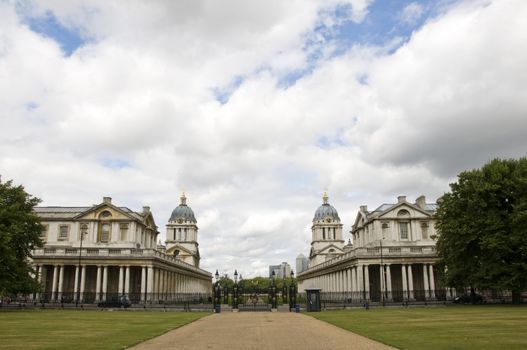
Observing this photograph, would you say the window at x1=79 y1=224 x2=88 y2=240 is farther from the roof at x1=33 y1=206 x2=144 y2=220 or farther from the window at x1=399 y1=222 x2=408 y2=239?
the window at x1=399 y1=222 x2=408 y2=239

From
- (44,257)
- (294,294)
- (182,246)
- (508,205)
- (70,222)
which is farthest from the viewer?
(182,246)

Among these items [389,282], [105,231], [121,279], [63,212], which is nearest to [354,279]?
[389,282]

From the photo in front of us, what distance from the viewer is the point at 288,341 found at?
2103 cm

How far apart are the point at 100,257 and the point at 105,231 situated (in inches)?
319

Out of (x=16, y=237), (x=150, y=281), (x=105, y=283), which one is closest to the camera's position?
(x=16, y=237)

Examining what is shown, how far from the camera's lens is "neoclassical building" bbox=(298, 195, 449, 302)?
70625 mm

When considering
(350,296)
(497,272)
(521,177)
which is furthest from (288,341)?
(350,296)

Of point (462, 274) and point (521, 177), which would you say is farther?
point (462, 274)

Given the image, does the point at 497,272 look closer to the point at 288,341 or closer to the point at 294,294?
the point at 294,294

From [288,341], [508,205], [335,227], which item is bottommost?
[288,341]

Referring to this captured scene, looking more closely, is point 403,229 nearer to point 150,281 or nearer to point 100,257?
point 150,281

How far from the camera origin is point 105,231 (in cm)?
7706

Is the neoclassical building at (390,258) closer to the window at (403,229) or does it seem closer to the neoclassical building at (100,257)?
A: the window at (403,229)

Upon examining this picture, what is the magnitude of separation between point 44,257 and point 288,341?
5793cm
